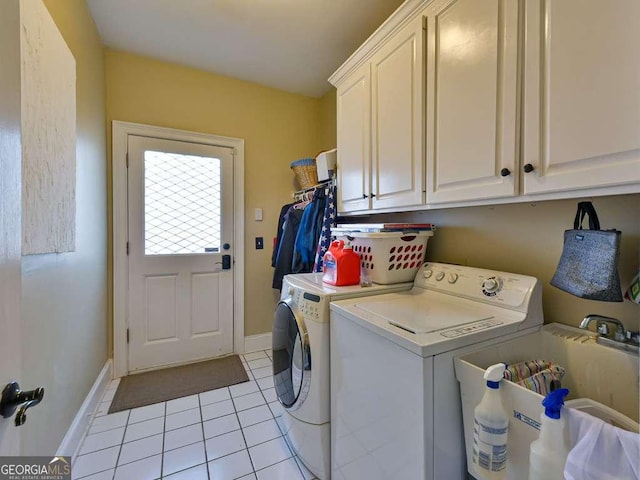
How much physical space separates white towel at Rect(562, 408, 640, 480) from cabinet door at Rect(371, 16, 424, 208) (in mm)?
1020

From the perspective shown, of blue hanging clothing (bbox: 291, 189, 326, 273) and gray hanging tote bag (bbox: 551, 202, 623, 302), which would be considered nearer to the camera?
gray hanging tote bag (bbox: 551, 202, 623, 302)

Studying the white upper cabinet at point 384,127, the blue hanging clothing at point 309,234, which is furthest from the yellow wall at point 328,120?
the blue hanging clothing at point 309,234

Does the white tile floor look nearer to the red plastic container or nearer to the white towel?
the red plastic container

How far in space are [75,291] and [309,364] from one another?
139 cm

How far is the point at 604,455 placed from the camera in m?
0.57

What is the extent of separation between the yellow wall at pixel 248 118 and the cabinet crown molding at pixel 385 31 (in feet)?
3.47

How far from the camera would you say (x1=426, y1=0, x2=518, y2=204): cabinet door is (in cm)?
100

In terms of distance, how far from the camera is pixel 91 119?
1.85m

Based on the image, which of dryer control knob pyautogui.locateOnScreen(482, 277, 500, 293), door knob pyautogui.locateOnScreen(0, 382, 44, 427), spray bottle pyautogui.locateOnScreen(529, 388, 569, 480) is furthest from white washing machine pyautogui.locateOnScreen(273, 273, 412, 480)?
door knob pyautogui.locateOnScreen(0, 382, 44, 427)

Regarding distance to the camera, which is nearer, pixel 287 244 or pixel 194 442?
pixel 194 442

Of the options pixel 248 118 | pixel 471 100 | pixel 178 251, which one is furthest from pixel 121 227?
pixel 471 100

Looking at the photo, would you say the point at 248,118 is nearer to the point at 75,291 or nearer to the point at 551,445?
the point at 75,291

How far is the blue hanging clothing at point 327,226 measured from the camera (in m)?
2.04

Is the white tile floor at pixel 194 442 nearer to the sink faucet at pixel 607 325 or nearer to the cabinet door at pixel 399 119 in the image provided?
the sink faucet at pixel 607 325
